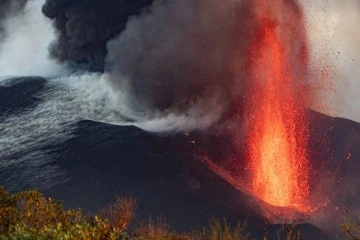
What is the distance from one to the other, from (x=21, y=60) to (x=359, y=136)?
74.1 m

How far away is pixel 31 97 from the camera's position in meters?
72.0

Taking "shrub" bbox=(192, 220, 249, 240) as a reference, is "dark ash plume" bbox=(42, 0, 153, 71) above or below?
above

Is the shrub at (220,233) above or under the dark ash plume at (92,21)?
under

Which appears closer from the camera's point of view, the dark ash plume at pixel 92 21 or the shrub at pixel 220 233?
the shrub at pixel 220 233

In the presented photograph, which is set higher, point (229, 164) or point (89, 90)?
point (89, 90)

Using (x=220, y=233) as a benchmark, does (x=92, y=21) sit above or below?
above

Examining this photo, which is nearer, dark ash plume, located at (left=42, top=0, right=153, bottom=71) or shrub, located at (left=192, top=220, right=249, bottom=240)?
shrub, located at (left=192, top=220, right=249, bottom=240)

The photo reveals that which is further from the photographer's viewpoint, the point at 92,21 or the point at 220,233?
the point at 92,21

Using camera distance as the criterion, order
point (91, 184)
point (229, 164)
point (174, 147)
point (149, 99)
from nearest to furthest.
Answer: point (91, 184)
point (174, 147)
point (229, 164)
point (149, 99)

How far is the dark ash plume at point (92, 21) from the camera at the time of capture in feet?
250

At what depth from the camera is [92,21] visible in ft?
250

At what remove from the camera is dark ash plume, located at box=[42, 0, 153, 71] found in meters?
76.3

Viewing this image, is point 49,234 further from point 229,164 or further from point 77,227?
point 229,164

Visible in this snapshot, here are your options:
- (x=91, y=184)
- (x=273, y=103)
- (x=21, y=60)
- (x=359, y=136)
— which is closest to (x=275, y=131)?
(x=273, y=103)
